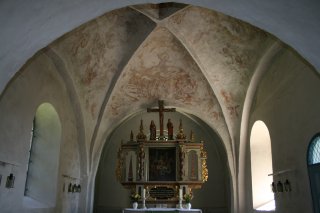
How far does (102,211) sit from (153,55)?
814cm

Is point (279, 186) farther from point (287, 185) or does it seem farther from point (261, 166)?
point (261, 166)

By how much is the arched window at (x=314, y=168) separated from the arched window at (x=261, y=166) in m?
3.47

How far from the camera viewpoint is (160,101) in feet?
44.4

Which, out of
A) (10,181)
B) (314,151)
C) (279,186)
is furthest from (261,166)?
(10,181)

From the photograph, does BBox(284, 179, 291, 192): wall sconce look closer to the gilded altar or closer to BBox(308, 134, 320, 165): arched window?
BBox(308, 134, 320, 165): arched window

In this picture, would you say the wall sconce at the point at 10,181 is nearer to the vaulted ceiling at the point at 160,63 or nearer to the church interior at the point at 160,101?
the church interior at the point at 160,101

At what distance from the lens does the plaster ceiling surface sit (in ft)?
33.1

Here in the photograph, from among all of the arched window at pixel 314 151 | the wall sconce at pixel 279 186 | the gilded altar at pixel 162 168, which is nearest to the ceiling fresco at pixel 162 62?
the gilded altar at pixel 162 168

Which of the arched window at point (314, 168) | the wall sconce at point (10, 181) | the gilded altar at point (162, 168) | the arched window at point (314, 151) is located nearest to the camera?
the arched window at point (314, 168)

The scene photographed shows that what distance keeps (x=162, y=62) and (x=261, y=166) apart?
482 centimetres

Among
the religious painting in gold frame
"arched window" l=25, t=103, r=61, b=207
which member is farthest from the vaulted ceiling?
the religious painting in gold frame

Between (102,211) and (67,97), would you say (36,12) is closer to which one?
(67,97)

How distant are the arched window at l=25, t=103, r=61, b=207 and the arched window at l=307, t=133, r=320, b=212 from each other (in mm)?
6833

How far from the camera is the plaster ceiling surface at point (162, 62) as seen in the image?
10086 millimetres
